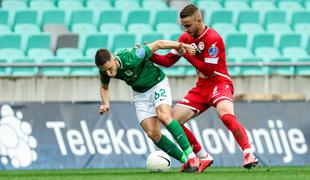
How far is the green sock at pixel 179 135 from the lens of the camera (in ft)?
36.1

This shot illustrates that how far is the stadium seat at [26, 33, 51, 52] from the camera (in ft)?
60.3

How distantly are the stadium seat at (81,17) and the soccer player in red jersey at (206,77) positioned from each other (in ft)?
27.5

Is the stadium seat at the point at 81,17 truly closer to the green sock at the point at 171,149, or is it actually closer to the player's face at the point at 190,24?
the green sock at the point at 171,149

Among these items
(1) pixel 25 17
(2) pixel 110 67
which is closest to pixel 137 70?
(2) pixel 110 67

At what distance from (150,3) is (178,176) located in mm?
10896

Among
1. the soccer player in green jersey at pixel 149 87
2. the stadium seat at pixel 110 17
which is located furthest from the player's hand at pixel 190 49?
the stadium seat at pixel 110 17

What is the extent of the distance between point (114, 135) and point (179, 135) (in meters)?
3.89

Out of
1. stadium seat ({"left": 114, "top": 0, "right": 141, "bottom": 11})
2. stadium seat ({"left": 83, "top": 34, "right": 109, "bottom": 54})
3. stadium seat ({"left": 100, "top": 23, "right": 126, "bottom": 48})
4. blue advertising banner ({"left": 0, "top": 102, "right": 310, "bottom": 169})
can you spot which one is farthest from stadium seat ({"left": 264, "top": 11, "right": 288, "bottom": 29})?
blue advertising banner ({"left": 0, "top": 102, "right": 310, "bottom": 169})

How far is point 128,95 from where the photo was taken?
50.7 ft

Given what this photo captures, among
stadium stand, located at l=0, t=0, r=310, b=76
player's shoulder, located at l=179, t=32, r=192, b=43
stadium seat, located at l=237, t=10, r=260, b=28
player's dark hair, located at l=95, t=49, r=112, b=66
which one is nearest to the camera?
player's dark hair, located at l=95, t=49, r=112, b=66

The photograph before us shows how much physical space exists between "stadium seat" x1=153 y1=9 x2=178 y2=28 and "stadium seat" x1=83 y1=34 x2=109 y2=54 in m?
1.76

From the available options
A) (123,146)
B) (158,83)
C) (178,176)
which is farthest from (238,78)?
(178,176)

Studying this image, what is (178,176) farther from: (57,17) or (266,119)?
(57,17)

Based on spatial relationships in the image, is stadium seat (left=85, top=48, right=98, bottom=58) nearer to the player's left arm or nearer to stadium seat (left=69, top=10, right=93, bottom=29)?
stadium seat (left=69, top=10, right=93, bottom=29)
